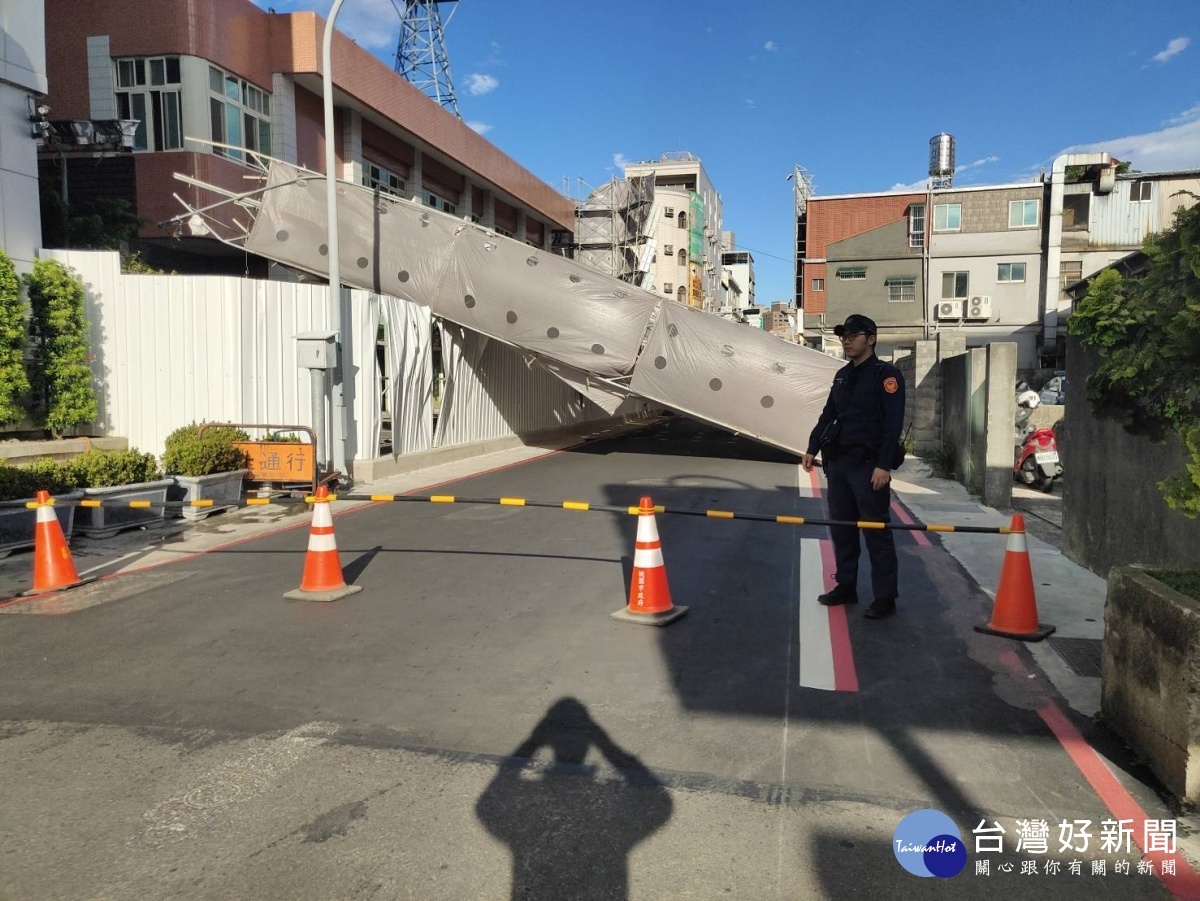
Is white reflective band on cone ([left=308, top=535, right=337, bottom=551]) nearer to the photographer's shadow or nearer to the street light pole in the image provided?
the photographer's shadow

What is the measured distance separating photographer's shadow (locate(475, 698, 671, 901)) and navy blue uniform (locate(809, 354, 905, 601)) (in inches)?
111

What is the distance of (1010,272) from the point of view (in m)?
41.6

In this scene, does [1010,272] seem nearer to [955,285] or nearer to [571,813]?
[955,285]

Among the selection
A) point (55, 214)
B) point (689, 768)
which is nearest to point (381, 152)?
point (55, 214)

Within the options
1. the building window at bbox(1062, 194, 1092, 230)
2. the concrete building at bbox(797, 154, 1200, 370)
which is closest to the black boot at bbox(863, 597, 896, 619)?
the concrete building at bbox(797, 154, 1200, 370)

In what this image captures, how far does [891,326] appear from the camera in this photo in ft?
144

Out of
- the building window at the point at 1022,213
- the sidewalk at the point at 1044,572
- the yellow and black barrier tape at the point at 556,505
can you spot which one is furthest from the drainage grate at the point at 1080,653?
the building window at the point at 1022,213

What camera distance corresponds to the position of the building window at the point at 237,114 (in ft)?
58.2

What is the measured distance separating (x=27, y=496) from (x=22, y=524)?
0.31 metres

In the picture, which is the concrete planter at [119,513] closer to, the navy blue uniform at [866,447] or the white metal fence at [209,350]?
the white metal fence at [209,350]

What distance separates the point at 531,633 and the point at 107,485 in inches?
245

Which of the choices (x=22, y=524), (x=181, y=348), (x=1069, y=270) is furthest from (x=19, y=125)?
(x=1069, y=270)

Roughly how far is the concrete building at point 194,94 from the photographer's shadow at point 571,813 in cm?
1567

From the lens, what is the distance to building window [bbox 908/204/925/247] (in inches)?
1692
